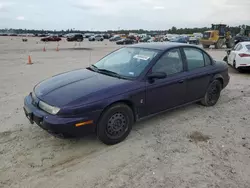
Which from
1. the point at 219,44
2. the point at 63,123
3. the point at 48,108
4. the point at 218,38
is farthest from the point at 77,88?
the point at 219,44

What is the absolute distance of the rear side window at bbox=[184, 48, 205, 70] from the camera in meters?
4.65

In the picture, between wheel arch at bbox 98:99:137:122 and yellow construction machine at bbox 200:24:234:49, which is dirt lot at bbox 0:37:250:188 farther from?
yellow construction machine at bbox 200:24:234:49

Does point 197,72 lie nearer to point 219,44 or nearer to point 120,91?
point 120,91

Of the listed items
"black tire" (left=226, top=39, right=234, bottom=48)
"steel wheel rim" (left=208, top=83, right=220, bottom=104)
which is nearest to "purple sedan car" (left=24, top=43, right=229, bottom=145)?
"steel wheel rim" (left=208, top=83, right=220, bottom=104)

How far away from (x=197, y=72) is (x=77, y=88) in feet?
8.56

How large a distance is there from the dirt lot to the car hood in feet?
2.55

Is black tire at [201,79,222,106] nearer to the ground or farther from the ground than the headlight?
nearer to the ground

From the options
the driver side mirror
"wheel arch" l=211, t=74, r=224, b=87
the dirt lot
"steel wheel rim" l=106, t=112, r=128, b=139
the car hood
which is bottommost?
the dirt lot

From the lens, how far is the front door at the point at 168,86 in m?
3.94

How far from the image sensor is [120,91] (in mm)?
3486

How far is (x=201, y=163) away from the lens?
312 centimetres

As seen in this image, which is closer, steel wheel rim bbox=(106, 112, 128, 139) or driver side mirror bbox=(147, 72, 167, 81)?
steel wheel rim bbox=(106, 112, 128, 139)

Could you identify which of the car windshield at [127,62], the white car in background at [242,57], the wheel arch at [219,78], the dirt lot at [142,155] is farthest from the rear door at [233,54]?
the car windshield at [127,62]

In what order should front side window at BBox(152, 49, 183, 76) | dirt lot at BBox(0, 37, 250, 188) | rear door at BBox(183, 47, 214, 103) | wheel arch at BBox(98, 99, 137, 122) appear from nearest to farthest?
1. dirt lot at BBox(0, 37, 250, 188)
2. wheel arch at BBox(98, 99, 137, 122)
3. front side window at BBox(152, 49, 183, 76)
4. rear door at BBox(183, 47, 214, 103)
